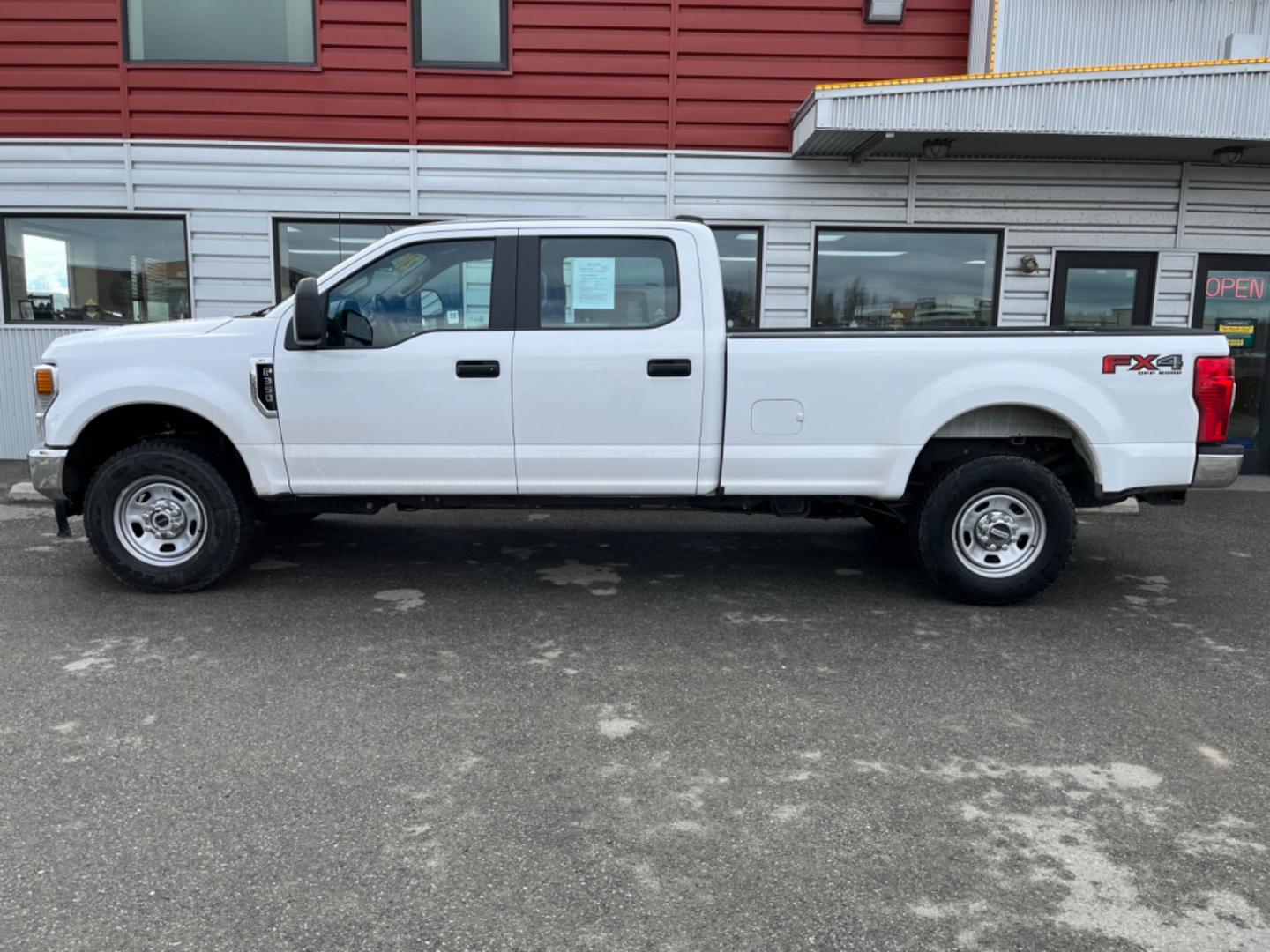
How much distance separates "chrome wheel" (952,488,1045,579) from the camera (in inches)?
209

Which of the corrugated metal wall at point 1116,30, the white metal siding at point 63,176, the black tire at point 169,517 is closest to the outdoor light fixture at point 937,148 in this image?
the corrugated metal wall at point 1116,30

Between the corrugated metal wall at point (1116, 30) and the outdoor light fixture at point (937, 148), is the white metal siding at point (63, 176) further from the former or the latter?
the corrugated metal wall at point (1116, 30)

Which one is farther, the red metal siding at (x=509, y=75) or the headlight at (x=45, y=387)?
the red metal siding at (x=509, y=75)

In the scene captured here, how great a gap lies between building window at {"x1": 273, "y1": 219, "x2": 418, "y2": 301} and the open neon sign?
8.51 metres

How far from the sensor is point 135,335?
17.5 ft

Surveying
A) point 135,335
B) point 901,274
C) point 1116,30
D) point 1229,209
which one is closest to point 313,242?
point 135,335

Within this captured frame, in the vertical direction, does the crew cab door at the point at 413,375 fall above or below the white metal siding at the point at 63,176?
below

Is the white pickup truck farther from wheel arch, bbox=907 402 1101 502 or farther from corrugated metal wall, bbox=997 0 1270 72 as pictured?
corrugated metal wall, bbox=997 0 1270 72

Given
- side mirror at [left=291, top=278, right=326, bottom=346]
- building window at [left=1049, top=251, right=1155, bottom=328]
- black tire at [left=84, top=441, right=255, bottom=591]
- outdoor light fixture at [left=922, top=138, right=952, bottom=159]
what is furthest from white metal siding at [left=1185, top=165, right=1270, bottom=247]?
black tire at [left=84, top=441, right=255, bottom=591]

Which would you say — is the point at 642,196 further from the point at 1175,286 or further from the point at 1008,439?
the point at 1175,286

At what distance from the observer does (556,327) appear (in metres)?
5.21

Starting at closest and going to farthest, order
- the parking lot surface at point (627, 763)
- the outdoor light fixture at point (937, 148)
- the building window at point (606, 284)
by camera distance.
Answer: the parking lot surface at point (627, 763), the building window at point (606, 284), the outdoor light fixture at point (937, 148)

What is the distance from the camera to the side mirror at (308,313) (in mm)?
4863

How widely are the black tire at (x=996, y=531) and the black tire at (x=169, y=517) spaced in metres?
3.95
